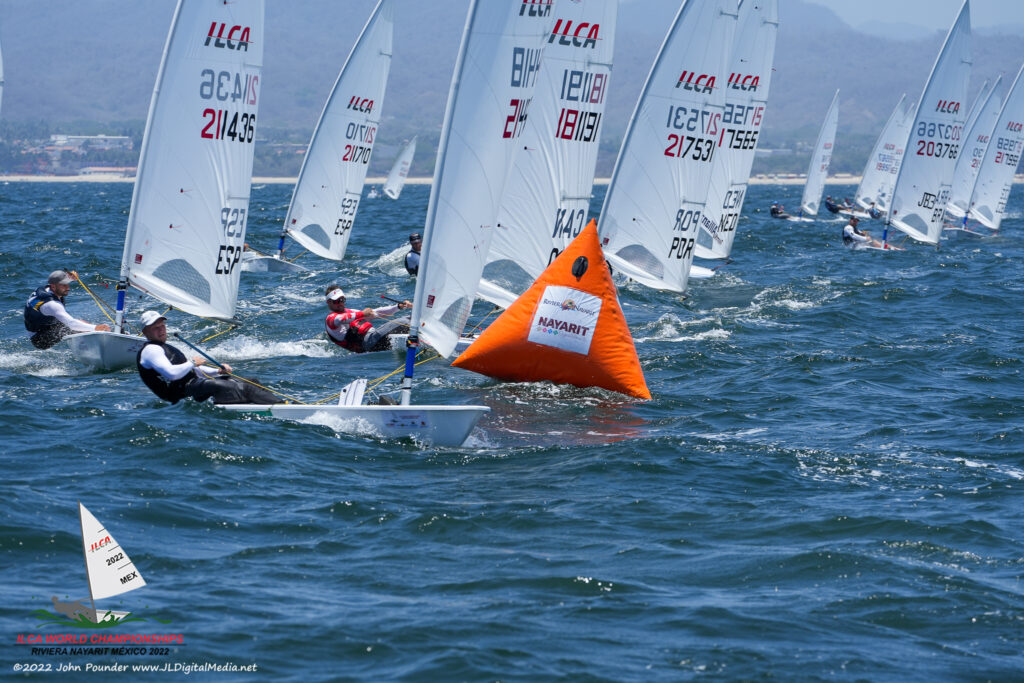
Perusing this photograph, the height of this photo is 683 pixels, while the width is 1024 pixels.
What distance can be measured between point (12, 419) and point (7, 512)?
10.6 feet

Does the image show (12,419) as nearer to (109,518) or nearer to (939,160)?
(109,518)

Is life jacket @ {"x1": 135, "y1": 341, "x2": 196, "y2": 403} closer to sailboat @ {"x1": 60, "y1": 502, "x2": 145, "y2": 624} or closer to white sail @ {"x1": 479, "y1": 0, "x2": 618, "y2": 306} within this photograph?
sailboat @ {"x1": 60, "y1": 502, "x2": 145, "y2": 624}

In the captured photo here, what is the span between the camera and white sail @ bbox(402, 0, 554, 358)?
11281mm

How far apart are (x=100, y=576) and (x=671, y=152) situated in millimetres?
13388

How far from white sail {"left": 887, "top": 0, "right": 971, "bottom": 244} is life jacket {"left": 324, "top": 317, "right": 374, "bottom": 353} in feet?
63.3

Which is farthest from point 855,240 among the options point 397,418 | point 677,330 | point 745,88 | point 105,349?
point 397,418

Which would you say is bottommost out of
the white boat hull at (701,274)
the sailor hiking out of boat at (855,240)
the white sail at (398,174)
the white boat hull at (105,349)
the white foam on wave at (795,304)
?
the white sail at (398,174)

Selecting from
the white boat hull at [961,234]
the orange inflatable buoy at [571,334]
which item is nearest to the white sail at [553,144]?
the orange inflatable buoy at [571,334]

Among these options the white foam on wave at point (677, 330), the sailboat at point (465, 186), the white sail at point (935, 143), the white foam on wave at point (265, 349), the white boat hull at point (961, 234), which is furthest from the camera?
the white boat hull at point (961, 234)

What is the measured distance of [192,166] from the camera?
13.9 meters

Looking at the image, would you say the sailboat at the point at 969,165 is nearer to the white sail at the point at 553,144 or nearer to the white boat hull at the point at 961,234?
the white boat hull at the point at 961,234

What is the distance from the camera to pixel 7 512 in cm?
820

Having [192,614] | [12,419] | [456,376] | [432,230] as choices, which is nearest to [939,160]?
[456,376]

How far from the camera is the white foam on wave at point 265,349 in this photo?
51.2ft
